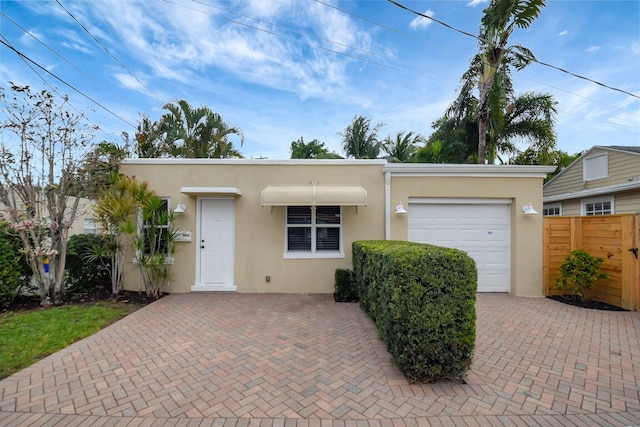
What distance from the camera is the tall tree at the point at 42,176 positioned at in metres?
7.05

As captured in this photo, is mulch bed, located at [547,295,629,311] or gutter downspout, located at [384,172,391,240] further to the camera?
gutter downspout, located at [384,172,391,240]

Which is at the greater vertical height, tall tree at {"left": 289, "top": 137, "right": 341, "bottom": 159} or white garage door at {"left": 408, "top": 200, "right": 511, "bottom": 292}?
tall tree at {"left": 289, "top": 137, "right": 341, "bottom": 159}

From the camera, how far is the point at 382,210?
29.6 feet

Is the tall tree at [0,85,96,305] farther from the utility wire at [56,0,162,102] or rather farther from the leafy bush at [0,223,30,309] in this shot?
the utility wire at [56,0,162,102]

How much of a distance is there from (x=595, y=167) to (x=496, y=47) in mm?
10696

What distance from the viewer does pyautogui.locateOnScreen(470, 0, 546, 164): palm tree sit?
38.8 ft

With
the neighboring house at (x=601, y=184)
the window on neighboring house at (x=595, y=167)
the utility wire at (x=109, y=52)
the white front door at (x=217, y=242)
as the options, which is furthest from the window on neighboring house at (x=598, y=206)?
the utility wire at (x=109, y=52)

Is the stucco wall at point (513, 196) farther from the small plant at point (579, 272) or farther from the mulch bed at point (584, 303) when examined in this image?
the small plant at point (579, 272)

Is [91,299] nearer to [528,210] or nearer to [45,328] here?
[45,328]

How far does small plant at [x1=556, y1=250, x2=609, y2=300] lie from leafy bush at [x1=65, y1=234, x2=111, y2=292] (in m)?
14.9

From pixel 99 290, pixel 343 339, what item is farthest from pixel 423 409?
pixel 99 290

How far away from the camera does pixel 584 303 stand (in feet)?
25.9

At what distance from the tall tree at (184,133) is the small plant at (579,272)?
1782cm

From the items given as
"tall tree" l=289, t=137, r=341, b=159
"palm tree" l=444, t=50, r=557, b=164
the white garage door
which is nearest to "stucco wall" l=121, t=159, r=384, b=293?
the white garage door
